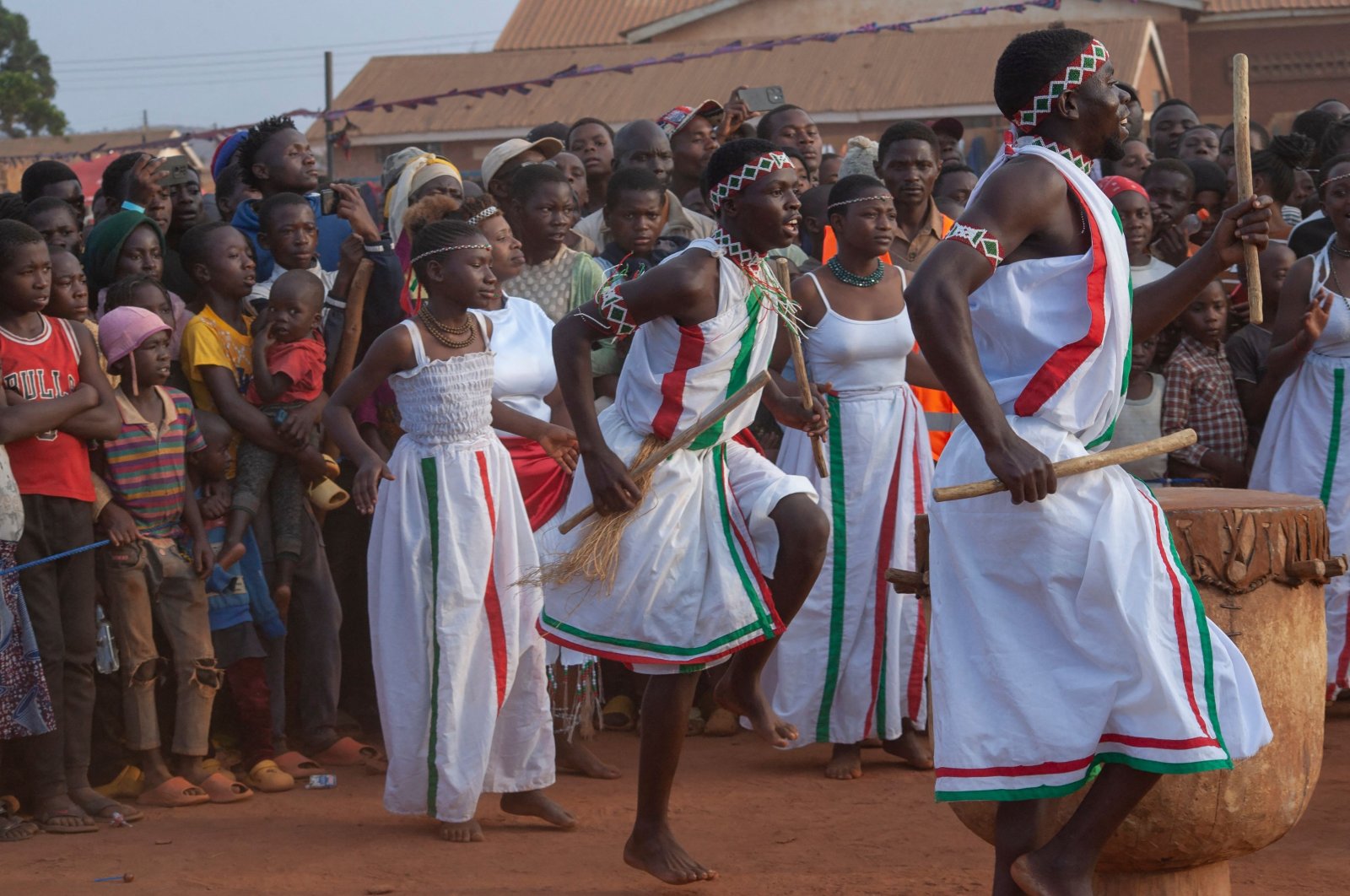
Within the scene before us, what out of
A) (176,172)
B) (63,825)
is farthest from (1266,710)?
(176,172)

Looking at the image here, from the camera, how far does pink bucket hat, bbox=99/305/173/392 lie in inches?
247

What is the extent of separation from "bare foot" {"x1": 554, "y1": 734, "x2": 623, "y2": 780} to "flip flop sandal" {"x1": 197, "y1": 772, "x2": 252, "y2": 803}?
1.27 meters

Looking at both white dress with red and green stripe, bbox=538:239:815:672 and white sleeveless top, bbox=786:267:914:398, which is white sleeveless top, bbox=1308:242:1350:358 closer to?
white sleeveless top, bbox=786:267:914:398

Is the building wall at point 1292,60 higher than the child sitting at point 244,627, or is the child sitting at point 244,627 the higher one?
the building wall at point 1292,60

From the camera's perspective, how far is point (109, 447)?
627cm

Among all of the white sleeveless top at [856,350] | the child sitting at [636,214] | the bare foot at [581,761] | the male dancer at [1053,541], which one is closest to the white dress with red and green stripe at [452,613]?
the bare foot at [581,761]

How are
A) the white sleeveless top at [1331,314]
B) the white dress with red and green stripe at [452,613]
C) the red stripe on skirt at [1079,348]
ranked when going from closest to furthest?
1. the red stripe on skirt at [1079,348]
2. the white dress with red and green stripe at [452,613]
3. the white sleeveless top at [1331,314]

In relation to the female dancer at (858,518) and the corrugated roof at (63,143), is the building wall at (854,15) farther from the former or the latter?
the female dancer at (858,518)

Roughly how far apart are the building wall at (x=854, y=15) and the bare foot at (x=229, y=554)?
66.6ft

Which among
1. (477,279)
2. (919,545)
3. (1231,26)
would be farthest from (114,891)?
(1231,26)

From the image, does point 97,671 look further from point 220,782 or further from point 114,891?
point 114,891

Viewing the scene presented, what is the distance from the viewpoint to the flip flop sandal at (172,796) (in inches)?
251

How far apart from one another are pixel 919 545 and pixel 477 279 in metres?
2.24

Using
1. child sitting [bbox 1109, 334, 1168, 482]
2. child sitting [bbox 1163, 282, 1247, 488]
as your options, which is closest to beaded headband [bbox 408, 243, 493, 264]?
child sitting [bbox 1109, 334, 1168, 482]
